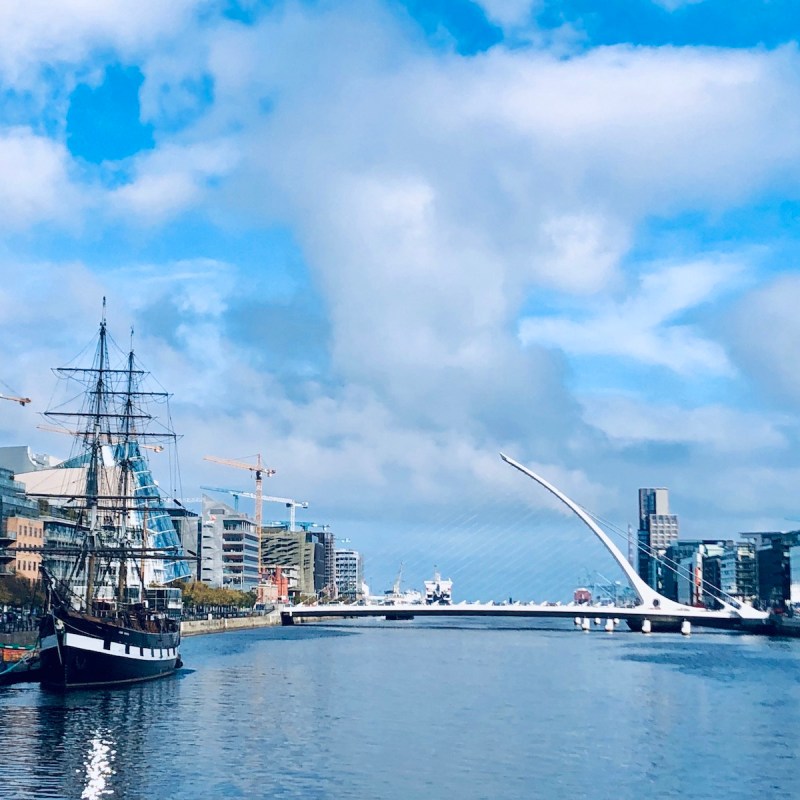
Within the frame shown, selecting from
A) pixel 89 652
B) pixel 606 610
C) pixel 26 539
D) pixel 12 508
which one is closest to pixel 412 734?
pixel 89 652

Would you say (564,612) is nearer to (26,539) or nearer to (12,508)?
(26,539)

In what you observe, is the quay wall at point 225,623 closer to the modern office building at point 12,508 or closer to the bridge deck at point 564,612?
the bridge deck at point 564,612

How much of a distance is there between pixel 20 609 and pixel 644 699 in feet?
232

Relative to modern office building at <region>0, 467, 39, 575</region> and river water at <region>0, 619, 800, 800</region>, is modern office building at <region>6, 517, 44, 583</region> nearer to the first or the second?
modern office building at <region>0, 467, 39, 575</region>

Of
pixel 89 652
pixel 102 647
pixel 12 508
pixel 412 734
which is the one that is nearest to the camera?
pixel 412 734

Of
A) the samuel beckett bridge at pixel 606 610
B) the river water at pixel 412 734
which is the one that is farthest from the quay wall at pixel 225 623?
the river water at pixel 412 734

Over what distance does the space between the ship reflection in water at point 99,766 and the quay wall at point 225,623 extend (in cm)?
8915

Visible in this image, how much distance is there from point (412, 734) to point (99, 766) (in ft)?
45.3

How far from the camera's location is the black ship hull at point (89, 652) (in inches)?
2411

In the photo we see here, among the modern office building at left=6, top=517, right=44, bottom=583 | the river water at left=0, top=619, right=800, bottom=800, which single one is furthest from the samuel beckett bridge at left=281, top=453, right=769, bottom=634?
the river water at left=0, top=619, right=800, bottom=800

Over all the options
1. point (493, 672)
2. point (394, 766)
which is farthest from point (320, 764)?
point (493, 672)

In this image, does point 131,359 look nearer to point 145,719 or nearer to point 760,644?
point 145,719

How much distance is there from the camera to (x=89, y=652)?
62.6 metres

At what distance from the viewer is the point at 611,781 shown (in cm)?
3888
